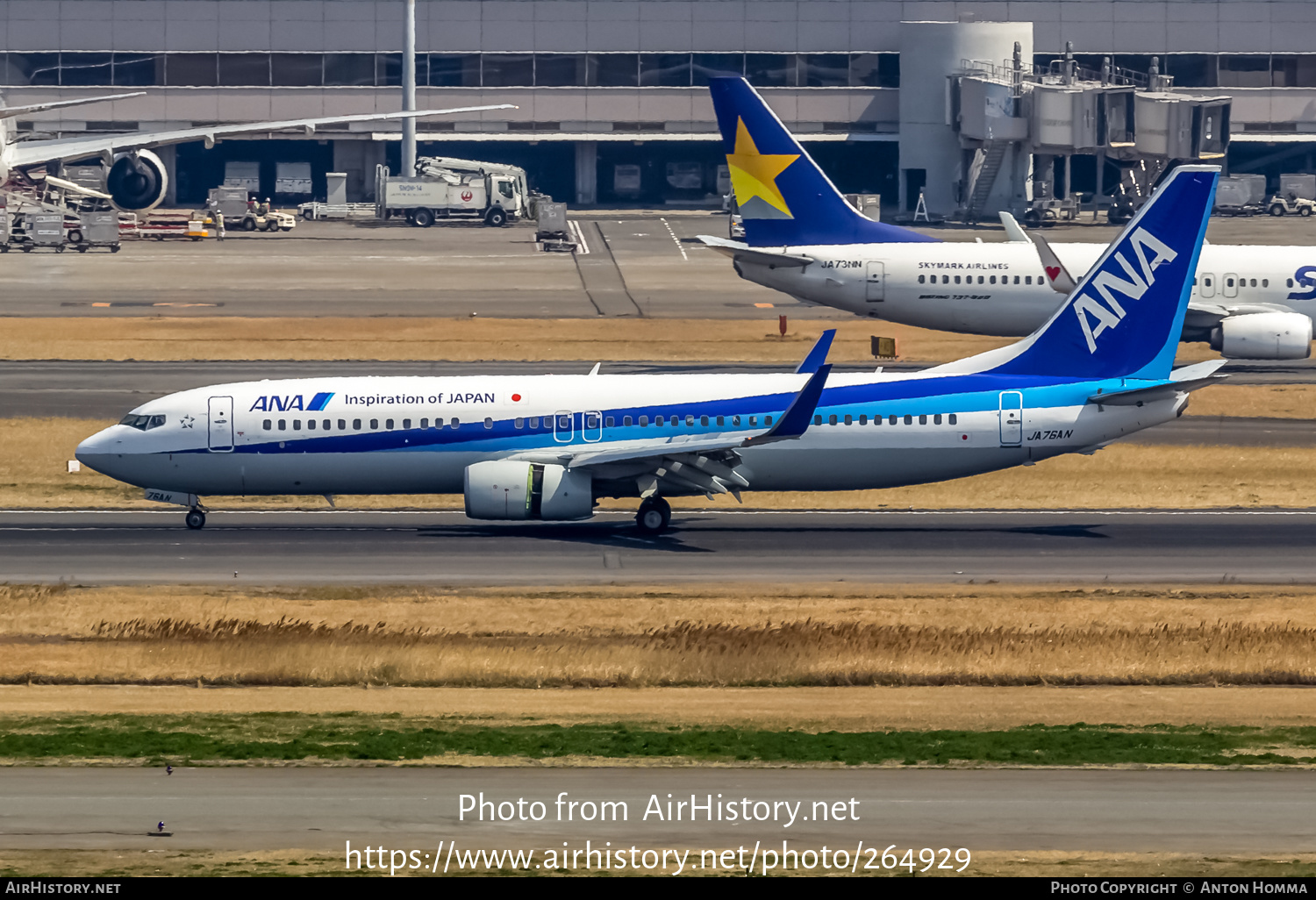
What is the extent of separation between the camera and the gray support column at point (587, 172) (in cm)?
16512

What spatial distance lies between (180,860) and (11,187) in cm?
13937

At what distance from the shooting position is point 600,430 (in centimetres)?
4984

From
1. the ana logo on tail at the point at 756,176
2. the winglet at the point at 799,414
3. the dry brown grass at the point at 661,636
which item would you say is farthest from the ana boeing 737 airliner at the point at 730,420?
the ana logo on tail at the point at 756,176

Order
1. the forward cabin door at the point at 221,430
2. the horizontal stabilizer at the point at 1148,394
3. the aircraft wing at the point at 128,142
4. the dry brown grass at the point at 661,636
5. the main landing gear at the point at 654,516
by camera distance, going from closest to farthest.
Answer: the dry brown grass at the point at 661,636 < the horizontal stabilizer at the point at 1148,394 < the main landing gear at the point at 654,516 < the forward cabin door at the point at 221,430 < the aircraft wing at the point at 128,142

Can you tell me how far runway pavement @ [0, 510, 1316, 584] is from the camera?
147ft

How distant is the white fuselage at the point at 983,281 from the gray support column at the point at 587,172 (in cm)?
8992

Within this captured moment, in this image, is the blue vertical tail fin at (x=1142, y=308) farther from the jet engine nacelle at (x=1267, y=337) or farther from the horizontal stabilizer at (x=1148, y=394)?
the jet engine nacelle at (x=1267, y=337)

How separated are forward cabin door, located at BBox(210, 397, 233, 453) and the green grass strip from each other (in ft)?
62.5

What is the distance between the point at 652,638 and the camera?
38.1m

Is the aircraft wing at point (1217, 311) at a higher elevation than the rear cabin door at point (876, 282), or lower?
lower

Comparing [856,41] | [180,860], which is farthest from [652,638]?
[856,41]

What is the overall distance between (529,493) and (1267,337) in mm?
38894

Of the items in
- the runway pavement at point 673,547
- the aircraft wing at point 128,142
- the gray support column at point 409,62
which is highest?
the gray support column at point 409,62

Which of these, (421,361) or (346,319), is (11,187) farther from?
(421,361)
